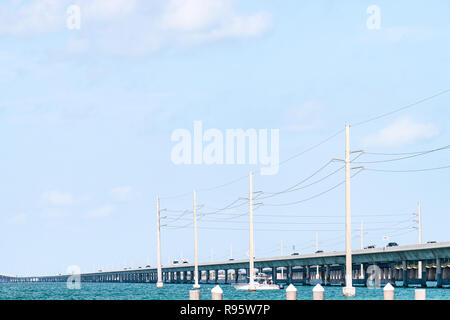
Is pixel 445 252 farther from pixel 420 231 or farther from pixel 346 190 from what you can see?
pixel 346 190

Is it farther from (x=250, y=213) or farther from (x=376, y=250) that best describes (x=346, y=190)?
(x=376, y=250)

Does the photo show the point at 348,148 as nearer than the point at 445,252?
Yes

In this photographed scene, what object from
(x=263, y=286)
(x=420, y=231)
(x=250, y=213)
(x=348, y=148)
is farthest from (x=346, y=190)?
(x=420, y=231)
